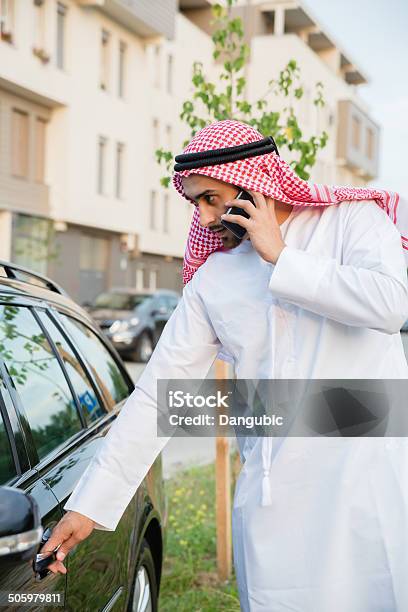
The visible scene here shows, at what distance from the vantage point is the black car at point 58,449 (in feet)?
7.19

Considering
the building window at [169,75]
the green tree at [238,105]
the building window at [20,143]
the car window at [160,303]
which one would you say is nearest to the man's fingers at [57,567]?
the green tree at [238,105]

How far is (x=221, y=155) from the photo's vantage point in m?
2.47

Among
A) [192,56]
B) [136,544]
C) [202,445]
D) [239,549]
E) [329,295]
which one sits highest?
[192,56]

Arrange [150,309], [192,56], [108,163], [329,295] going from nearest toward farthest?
[329,295], [150,309], [108,163], [192,56]

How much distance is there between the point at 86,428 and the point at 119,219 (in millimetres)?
30667

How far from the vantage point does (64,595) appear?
2.48 metres

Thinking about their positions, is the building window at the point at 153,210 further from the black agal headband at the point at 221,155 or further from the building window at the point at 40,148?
the black agal headband at the point at 221,155

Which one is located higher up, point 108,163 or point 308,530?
point 108,163

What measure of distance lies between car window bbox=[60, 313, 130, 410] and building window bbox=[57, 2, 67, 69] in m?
26.1

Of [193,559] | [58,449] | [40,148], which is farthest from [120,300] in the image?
[58,449]

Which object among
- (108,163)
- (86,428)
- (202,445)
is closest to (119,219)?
(108,163)

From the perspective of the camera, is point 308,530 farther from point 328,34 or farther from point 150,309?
point 328,34

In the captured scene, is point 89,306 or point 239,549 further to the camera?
point 89,306

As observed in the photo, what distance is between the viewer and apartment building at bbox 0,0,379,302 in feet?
90.9
